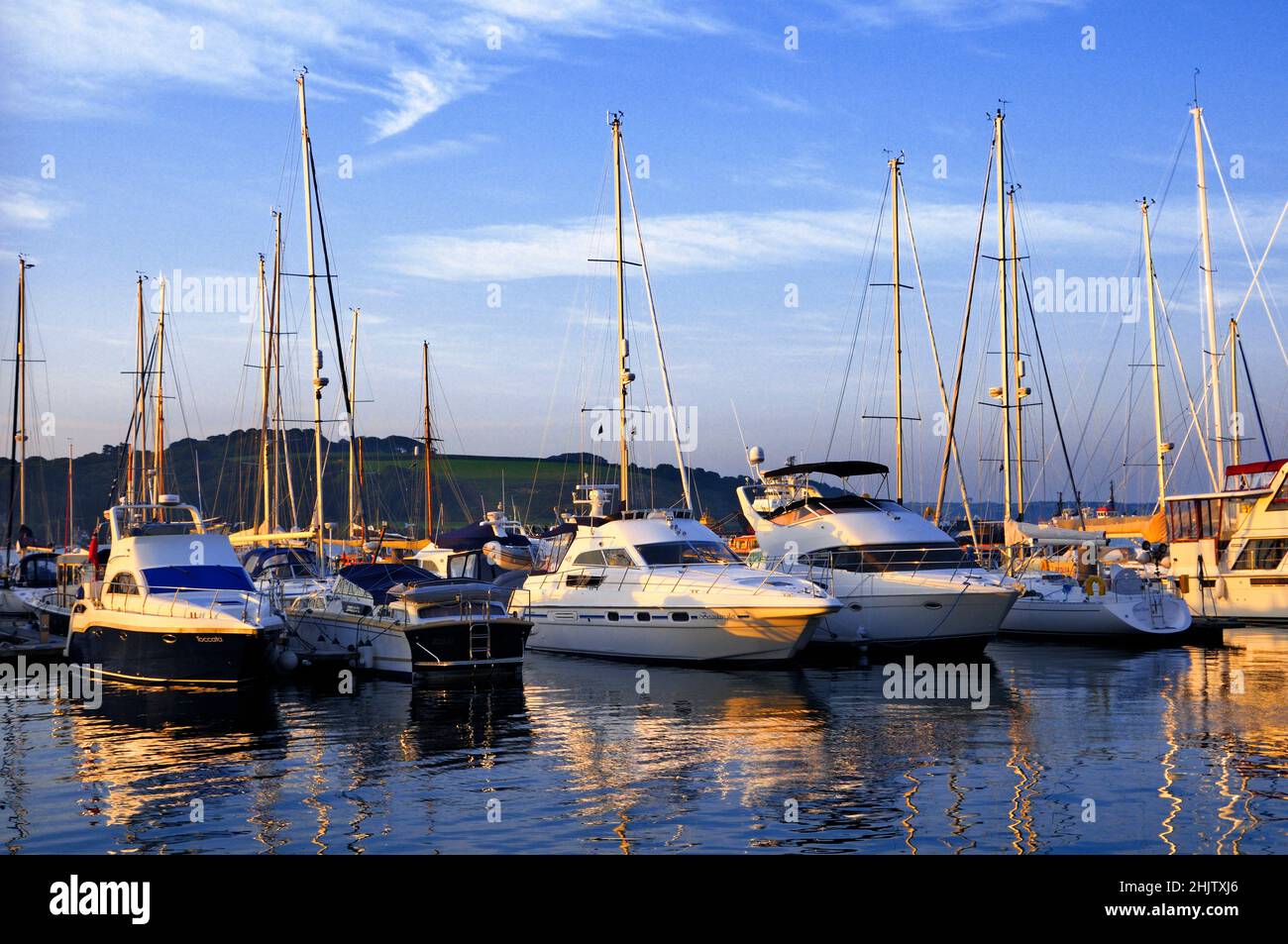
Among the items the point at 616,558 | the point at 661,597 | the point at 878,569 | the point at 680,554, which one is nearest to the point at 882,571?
the point at 878,569

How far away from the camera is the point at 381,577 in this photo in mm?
26281

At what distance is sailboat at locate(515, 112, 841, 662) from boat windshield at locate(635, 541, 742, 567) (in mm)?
23

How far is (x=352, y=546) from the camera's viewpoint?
47.1 meters

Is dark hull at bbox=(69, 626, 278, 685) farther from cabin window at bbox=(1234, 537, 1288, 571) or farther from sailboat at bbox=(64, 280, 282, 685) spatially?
cabin window at bbox=(1234, 537, 1288, 571)

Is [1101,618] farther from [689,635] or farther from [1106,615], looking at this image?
[689,635]

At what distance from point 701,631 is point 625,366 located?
1023 centimetres

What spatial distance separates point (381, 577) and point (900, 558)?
39.2 ft

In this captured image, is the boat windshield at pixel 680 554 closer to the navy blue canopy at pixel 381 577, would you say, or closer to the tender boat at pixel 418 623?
the tender boat at pixel 418 623

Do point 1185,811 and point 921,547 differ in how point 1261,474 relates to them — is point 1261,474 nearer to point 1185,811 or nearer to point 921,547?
point 921,547

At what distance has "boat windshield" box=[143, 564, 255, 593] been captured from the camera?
2375 centimetres

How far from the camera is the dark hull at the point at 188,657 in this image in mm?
21984

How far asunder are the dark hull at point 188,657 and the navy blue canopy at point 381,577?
10.3ft

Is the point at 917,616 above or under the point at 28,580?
under
